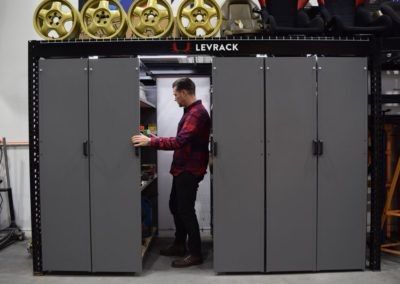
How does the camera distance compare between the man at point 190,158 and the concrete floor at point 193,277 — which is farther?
the man at point 190,158

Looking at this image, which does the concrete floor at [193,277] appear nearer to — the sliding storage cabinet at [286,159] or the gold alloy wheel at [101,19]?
the sliding storage cabinet at [286,159]

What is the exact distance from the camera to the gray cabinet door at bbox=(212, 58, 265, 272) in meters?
3.15

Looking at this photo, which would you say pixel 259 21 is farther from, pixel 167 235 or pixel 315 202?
pixel 167 235

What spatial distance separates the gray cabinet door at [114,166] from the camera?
3.13 meters

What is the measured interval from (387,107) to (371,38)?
1560mm

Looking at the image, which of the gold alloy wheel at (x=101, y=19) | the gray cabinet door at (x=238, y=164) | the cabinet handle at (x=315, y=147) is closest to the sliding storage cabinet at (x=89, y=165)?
the gold alloy wheel at (x=101, y=19)

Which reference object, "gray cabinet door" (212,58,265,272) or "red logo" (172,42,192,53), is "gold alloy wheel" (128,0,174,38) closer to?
"red logo" (172,42,192,53)

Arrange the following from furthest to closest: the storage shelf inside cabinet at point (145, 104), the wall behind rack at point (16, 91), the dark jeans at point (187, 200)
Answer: the wall behind rack at point (16, 91) < the storage shelf inside cabinet at point (145, 104) < the dark jeans at point (187, 200)

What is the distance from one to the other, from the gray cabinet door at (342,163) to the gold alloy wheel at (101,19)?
1806 mm

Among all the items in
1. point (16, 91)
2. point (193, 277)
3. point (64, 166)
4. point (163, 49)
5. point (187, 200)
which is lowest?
point (193, 277)

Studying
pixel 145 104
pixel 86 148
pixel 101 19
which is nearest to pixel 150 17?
pixel 101 19

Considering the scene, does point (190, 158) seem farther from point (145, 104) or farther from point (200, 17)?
point (200, 17)

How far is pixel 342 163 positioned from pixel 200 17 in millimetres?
1799

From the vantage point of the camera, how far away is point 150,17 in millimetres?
3230
